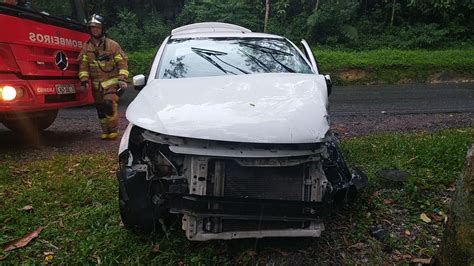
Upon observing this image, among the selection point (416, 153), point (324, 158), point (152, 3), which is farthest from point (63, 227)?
point (152, 3)

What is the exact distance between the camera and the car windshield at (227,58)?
12.8 ft

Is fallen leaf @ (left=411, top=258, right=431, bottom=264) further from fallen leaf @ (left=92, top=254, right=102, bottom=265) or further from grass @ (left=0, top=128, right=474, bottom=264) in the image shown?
fallen leaf @ (left=92, top=254, right=102, bottom=265)

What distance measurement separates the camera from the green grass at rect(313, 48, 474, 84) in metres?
12.6

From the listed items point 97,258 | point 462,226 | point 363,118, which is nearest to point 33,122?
point 97,258

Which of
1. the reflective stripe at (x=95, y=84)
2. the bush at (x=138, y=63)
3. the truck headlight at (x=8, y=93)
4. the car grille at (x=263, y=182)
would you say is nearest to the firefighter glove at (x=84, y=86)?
the reflective stripe at (x=95, y=84)

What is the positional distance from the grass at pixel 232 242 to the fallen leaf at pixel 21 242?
0.14 ft

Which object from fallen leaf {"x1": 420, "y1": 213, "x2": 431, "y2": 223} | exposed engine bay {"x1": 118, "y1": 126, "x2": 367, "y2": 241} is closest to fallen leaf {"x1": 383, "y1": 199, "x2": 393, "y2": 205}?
fallen leaf {"x1": 420, "y1": 213, "x2": 431, "y2": 223}

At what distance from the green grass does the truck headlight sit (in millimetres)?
9564

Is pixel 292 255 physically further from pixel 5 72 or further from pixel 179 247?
pixel 5 72

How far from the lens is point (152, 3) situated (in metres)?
17.7

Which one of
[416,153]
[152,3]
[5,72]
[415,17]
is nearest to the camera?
[416,153]

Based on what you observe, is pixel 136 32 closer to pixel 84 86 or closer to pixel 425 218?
pixel 84 86

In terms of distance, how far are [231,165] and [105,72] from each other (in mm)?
4126

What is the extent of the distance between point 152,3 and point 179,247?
650 inches
